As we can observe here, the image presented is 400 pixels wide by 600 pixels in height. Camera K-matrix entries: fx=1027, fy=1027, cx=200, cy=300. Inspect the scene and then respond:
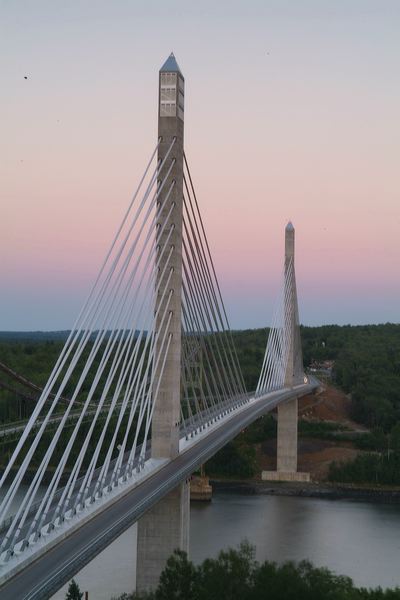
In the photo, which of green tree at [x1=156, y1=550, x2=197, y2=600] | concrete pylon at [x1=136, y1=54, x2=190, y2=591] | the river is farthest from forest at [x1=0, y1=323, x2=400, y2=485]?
green tree at [x1=156, y1=550, x2=197, y2=600]

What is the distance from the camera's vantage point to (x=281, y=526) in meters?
28.3

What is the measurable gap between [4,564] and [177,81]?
1067cm

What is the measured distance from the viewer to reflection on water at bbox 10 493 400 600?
20.8 metres

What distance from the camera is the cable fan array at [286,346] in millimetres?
39812

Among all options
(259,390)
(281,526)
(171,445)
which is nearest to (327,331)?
(259,390)

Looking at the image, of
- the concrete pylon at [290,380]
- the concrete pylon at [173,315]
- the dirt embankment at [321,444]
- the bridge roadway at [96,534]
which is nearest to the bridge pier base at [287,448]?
the concrete pylon at [290,380]

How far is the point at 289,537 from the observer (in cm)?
2620

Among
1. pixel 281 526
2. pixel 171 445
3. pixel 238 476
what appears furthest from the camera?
pixel 238 476

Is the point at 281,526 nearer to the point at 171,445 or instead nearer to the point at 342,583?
the point at 171,445

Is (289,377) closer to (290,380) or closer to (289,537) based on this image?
(290,380)

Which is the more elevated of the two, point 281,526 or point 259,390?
point 259,390

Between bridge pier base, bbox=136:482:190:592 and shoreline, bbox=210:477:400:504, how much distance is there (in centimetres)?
1844

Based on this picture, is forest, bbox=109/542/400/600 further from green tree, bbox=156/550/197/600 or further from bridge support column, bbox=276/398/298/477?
bridge support column, bbox=276/398/298/477

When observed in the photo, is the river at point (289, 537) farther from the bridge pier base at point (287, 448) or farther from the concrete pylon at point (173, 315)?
the bridge pier base at point (287, 448)
